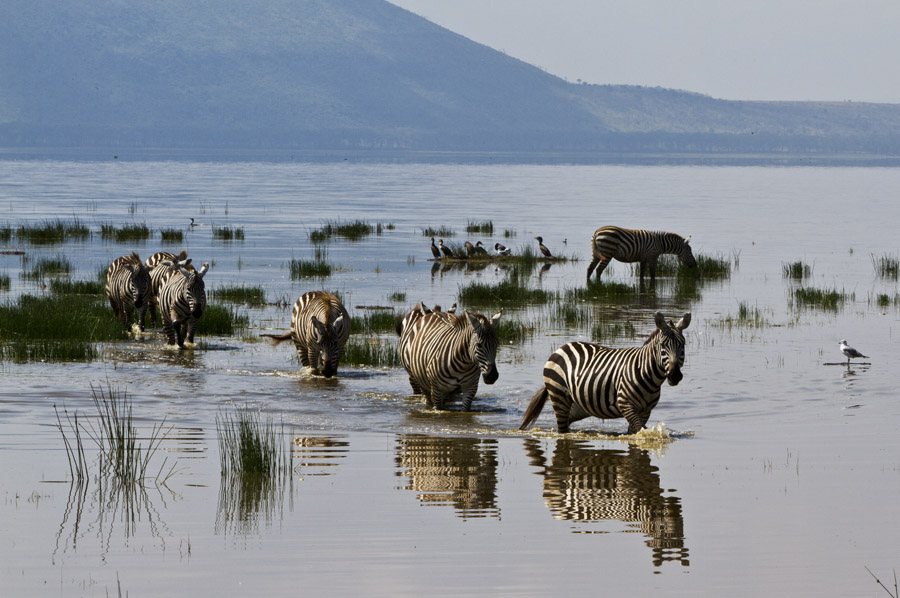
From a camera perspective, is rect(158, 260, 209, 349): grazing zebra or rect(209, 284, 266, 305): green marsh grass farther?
rect(209, 284, 266, 305): green marsh grass

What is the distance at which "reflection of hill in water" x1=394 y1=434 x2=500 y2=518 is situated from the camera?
33.8 ft

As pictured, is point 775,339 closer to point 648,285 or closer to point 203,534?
point 648,285

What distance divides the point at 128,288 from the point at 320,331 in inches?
195

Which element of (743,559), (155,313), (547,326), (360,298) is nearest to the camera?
(743,559)

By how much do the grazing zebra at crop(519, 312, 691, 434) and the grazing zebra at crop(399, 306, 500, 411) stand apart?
685mm

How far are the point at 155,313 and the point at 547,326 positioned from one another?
6.52m

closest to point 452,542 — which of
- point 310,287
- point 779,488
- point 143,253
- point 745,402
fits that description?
point 779,488

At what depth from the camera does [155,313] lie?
21.8 metres

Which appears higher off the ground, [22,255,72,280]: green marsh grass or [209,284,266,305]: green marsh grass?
[22,255,72,280]: green marsh grass

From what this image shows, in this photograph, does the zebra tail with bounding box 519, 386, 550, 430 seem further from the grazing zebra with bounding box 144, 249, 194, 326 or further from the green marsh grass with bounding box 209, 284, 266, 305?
the green marsh grass with bounding box 209, 284, 266, 305

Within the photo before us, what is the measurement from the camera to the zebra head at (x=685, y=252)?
3222 cm

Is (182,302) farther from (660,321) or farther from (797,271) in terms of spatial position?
(797,271)

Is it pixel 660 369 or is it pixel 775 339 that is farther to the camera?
pixel 775 339

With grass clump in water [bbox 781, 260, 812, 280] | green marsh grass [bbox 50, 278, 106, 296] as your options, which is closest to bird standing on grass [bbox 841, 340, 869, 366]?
green marsh grass [bbox 50, 278, 106, 296]
